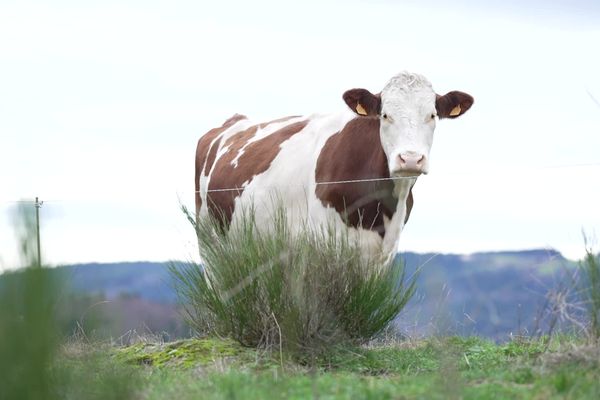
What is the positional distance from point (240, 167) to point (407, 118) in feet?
9.15

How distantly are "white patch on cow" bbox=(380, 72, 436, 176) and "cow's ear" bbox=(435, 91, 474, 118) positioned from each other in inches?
9.8

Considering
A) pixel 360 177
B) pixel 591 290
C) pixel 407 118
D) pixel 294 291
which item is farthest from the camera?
pixel 360 177

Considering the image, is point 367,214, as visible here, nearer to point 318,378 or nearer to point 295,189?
point 295,189

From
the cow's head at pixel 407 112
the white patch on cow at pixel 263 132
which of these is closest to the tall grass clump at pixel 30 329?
the cow's head at pixel 407 112

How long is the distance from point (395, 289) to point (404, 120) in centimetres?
144

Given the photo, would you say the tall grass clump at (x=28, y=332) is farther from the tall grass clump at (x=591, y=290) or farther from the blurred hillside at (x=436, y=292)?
the tall grass clump at (x=591, y=290)

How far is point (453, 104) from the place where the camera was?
948cm

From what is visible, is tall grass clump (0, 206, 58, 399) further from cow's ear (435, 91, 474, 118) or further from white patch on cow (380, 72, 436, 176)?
cow's ear (435, 91, 474, 118)

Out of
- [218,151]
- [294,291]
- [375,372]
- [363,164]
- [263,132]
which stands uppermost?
[263,132]

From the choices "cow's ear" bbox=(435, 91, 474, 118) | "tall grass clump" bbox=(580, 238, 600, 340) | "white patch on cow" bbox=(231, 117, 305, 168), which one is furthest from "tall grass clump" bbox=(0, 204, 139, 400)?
"white patch on cow" bbox=(231, 117, 305, 168)

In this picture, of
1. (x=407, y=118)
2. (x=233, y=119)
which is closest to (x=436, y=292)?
(x=407, y=118)

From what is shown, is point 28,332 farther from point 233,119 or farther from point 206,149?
point 233,119

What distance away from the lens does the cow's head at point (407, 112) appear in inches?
334

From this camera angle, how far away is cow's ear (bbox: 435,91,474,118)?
9.38 meters
